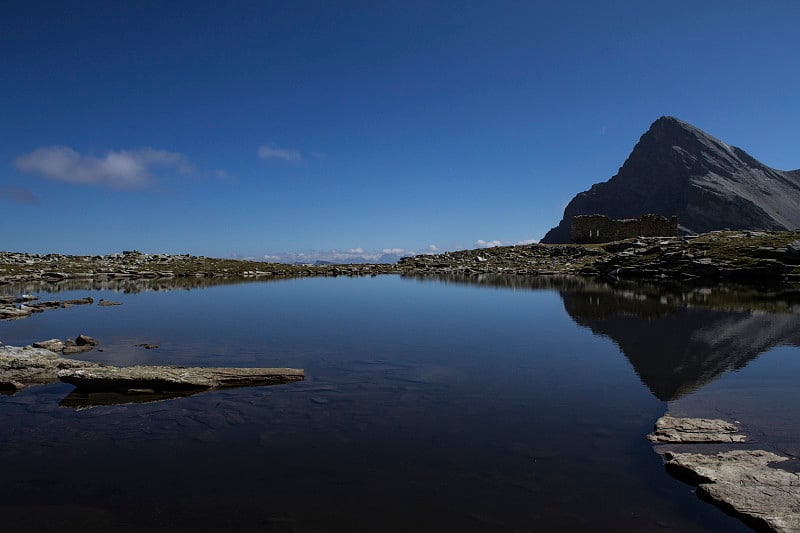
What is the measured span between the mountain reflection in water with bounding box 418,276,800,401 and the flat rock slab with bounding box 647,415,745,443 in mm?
2133

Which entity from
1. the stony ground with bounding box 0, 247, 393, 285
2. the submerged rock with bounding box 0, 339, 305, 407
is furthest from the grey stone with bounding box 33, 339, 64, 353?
the stony ground with bounding box 0, 247, 393, 285

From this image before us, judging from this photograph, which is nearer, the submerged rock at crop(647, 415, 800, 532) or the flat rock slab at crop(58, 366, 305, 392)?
the submerged rock at crop(647, 415, 800, 532)

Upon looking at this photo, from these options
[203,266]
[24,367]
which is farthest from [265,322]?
[203,266]

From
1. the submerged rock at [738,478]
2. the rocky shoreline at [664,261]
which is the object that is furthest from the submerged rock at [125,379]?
the rocky shoreline at [664,261]

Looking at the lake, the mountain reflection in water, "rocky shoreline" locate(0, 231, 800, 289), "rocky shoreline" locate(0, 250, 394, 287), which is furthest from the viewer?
"rocky shoreline" locate(0, 250, 394, 287)

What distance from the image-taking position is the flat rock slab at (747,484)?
7656mm

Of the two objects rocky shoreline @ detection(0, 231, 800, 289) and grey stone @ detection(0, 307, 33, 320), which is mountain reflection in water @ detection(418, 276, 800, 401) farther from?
grey stone @ detection(0, 307, 33, 320)

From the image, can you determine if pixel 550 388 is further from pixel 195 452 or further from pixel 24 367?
pixel 24 367

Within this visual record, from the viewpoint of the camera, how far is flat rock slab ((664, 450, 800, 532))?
766 centimetres

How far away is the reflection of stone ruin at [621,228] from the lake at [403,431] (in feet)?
271

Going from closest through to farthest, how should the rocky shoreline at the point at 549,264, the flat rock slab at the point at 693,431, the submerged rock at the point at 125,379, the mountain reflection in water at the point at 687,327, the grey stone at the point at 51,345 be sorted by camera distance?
the flat rock slab at the point at 693,431 < the submerged rock at the point at 125,379 < the mountain reflection in water at the point at 687,327 < the grey stone at the point at 51,345 < the rocky shoreline at the point at 549,264

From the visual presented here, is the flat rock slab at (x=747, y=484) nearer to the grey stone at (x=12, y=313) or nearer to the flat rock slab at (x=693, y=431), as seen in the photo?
the flat rock slab at (x=693, y=431)

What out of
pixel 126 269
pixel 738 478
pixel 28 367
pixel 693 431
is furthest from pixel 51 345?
pixel 126 269

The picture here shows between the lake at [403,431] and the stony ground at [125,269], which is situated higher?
the stony ground at [125,269]
